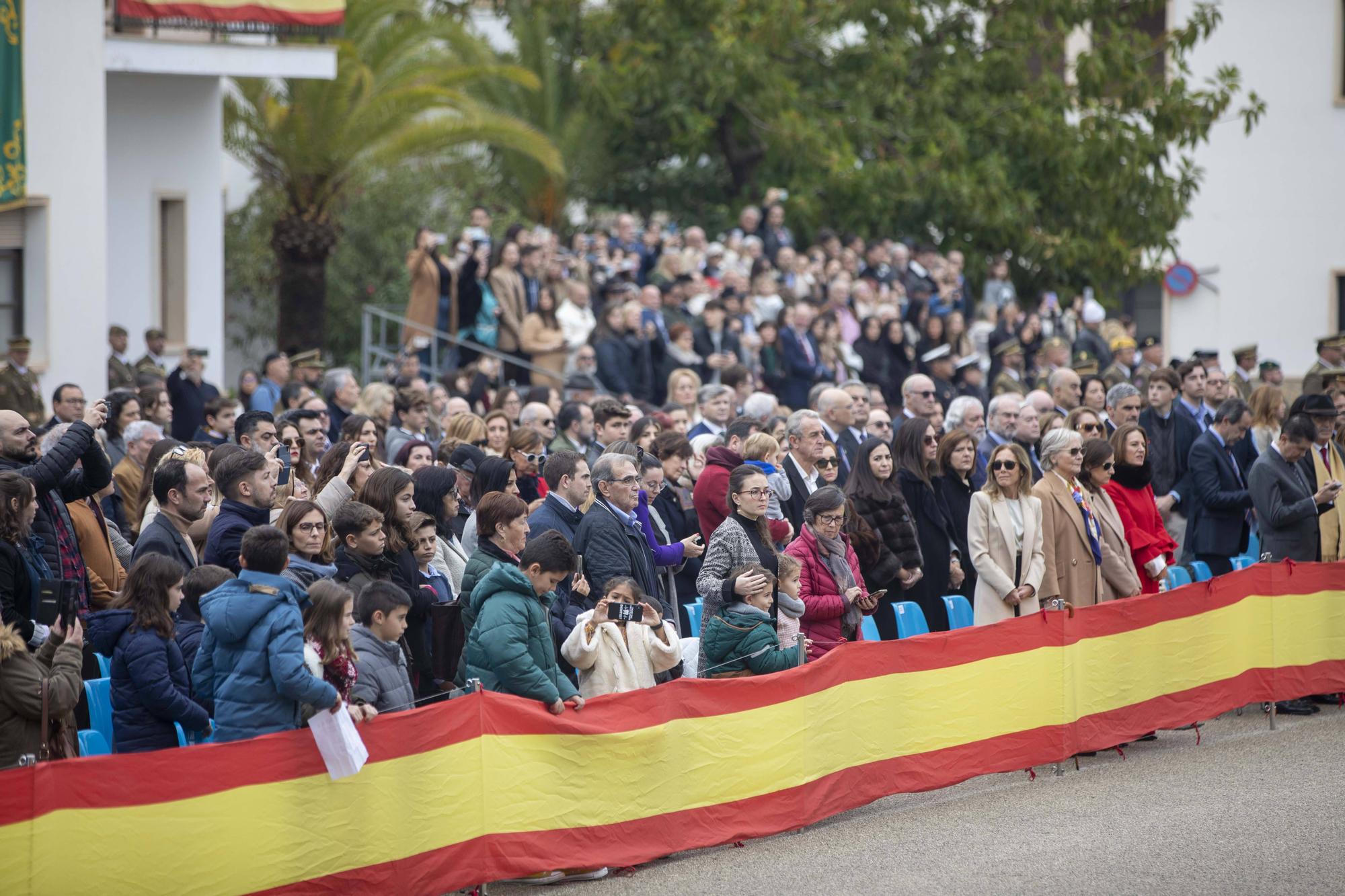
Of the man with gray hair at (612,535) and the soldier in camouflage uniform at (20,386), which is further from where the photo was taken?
the soldier in camouflage uniform at (20,386)

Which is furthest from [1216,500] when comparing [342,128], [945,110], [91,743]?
[342,128]

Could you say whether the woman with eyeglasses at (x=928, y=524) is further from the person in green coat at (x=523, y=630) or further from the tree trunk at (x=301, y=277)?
the tree trunk at (x=301, y=277)

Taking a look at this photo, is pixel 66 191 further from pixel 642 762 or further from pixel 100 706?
pixel 642 762

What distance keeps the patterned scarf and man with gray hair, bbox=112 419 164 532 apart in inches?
225

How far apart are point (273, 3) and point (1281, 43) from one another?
67.8 feet

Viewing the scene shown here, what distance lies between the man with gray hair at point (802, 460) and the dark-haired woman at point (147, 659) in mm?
4770

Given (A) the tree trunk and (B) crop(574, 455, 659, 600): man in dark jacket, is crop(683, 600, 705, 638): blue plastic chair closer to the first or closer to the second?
(B) crop(574, 455, 659, 600): man in dark jacket

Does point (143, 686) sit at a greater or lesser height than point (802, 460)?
lesser

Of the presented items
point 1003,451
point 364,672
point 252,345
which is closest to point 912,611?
point 1003,451

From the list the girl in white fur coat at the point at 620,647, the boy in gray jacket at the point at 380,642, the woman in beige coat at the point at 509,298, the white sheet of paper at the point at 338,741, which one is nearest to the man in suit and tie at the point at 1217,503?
the girl in white fur coat at the point at 620,647

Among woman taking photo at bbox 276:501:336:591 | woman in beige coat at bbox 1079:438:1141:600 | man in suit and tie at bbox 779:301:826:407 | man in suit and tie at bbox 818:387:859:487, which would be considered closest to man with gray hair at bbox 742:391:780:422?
man in suit and tie at bbox 818:387:859:487

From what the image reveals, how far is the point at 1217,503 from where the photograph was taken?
12.7 m

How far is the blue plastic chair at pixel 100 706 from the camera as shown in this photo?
800 centimetres

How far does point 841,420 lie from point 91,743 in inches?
267
